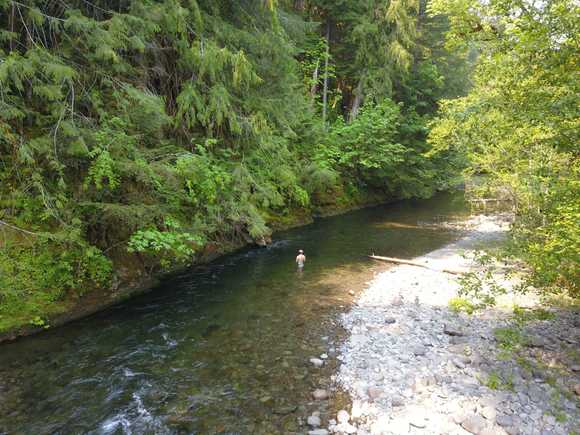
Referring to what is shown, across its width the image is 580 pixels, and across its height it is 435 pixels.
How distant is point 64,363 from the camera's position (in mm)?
6922

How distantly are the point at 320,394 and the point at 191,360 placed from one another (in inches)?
106

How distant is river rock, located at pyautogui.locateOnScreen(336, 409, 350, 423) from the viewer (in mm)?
5477

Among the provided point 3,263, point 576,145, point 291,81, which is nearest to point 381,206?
point 291,81

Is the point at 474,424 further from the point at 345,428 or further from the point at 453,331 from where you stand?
the point at 453,331

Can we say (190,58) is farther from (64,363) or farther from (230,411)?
(230,411)

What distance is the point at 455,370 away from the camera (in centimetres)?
654

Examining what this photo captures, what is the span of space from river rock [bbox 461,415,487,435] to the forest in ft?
7.85

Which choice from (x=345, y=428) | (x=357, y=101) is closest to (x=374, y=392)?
(x=345, y=428)

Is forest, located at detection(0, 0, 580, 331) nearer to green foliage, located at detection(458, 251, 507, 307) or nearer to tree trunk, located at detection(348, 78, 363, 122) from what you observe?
green foliage, located at detection(458, 251, 507, 307)

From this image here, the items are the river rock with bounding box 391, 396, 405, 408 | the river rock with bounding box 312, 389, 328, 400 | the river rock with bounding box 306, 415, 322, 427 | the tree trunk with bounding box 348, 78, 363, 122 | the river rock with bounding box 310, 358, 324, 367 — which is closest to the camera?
the river rock with bounding box 306, 415, 322, 427

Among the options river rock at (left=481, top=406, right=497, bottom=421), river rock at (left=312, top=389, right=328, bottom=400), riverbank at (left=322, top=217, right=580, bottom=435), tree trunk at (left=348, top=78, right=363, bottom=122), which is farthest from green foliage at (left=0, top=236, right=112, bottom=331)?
tree trunk at (left=348, top=78, right=363, bottom=122)

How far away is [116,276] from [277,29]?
10161 millimetres

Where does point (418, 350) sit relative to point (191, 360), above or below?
above

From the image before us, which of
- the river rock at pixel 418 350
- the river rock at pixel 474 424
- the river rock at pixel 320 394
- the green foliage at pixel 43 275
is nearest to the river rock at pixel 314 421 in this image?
the river rock at pixel 320 394
